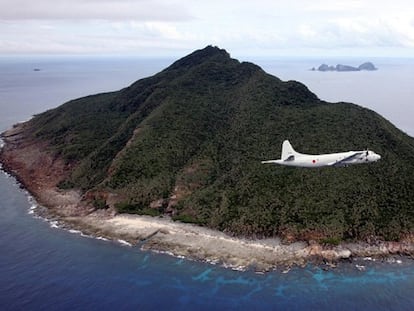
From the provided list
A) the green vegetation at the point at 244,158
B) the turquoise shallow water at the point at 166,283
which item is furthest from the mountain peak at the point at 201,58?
the turquoise shallow water at the point at 166,283

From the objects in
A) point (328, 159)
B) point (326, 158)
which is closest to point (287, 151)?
point (326, 158)

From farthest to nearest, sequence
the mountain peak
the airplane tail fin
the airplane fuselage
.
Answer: the mountain peak, the airplane tail fin, the airplane fuselage

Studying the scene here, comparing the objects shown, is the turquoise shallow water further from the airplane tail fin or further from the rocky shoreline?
the airplane tail fin

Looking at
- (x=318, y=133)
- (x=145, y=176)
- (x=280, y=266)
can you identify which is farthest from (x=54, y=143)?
(x=280, y=266)

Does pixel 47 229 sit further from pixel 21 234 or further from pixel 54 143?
pixel 54 143

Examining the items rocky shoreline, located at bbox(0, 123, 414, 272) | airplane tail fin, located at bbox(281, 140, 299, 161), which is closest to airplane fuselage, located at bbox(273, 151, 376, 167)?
airplane tail fin, located at bbox(281, 140, 299, 161)

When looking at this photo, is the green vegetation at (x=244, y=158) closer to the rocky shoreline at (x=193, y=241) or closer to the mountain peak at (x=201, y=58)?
the rocky shoreline at (x=193, y=241)
